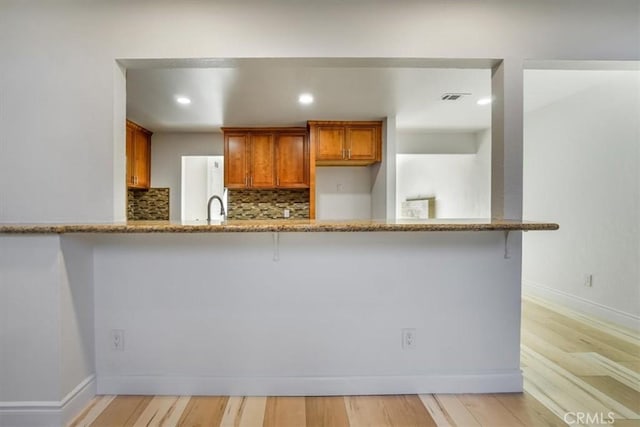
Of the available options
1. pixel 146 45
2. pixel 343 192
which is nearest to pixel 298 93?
pixel 146 45

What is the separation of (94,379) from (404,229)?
1955 millimetres

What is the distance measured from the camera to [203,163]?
5695mm

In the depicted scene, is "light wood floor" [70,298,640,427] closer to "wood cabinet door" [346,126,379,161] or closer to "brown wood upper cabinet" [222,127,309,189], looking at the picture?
"wood cabinet door" [346,126,379,161]

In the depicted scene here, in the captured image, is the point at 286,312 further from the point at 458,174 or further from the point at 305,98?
the point at 458,174

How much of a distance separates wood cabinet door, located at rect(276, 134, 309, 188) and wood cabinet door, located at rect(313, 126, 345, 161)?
34 cm

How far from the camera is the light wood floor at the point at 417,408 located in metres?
1.73

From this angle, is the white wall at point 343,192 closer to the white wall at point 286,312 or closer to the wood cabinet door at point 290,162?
the wood cabinet door at point 290,162

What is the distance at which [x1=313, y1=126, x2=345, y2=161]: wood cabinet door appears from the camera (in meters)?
4.55

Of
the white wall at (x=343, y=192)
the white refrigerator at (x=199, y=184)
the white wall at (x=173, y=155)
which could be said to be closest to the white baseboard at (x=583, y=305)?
the white wall at (x=343, y=192)

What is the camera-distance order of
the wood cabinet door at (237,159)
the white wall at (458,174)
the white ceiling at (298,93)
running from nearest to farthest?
the white ceiling at (298,93) → the wood cabinet door at (237,159) → the white wall at (458,174)

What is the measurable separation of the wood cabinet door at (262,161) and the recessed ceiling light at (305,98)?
3.99 ft

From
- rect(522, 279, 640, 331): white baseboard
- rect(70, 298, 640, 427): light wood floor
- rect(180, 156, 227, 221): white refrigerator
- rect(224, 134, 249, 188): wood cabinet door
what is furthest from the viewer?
rect(180, 156, 227, 221): white refrigerator

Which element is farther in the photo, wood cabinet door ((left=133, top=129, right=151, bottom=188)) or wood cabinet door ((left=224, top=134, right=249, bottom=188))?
wood cabinet door ((left=224, top=134, right=249, bottom=188))

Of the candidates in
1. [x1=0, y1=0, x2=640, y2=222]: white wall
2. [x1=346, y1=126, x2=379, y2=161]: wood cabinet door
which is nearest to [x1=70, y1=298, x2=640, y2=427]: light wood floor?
[x1=0, y1=0, x2=640, y2=222]: white wall
